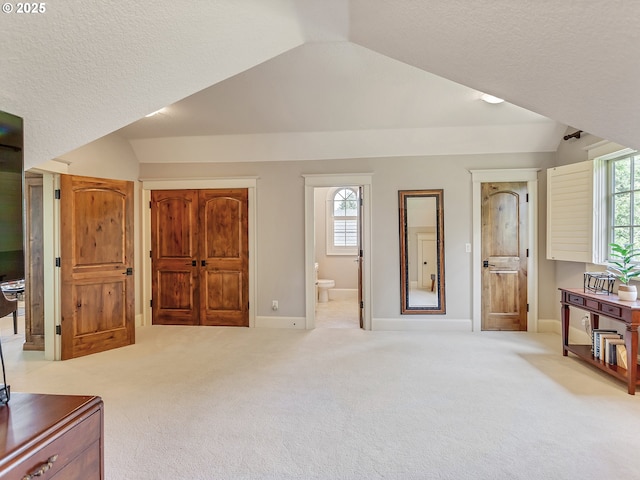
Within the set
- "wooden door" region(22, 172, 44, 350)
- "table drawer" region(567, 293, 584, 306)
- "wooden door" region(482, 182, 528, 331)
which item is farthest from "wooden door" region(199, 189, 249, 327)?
"table drawer" region(567, 293, 584, 306)

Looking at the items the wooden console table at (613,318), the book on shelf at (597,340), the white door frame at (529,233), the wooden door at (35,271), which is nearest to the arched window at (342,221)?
the white door frame at (529,233)

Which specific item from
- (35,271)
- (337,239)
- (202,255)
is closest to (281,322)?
(202,255)

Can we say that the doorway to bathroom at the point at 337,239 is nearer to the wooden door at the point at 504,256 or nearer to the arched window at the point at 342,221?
the arched window at the point at 342,221

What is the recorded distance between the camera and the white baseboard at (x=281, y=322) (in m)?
4.64

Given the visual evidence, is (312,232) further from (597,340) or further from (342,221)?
(597,340)

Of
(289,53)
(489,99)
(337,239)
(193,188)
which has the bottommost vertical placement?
(337,239)

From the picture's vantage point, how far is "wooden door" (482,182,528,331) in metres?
4.40

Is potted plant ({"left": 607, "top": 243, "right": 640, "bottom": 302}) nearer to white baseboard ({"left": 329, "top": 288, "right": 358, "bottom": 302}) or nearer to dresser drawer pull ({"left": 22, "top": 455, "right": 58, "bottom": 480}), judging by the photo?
dresser drawer pull ({"left": 22, "top": 455, "right": 58, "bottom": 480})

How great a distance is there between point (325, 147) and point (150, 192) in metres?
2.70

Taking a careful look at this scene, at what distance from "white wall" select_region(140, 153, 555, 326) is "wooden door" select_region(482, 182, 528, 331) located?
241 mm

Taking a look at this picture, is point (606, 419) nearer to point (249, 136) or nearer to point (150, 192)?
point (249, 136)

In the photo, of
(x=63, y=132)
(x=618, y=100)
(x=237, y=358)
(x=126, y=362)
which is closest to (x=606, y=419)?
(x=618, y=100)

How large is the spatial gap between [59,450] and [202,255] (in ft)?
12.7

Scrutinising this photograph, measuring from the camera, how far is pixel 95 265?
12.3ft
